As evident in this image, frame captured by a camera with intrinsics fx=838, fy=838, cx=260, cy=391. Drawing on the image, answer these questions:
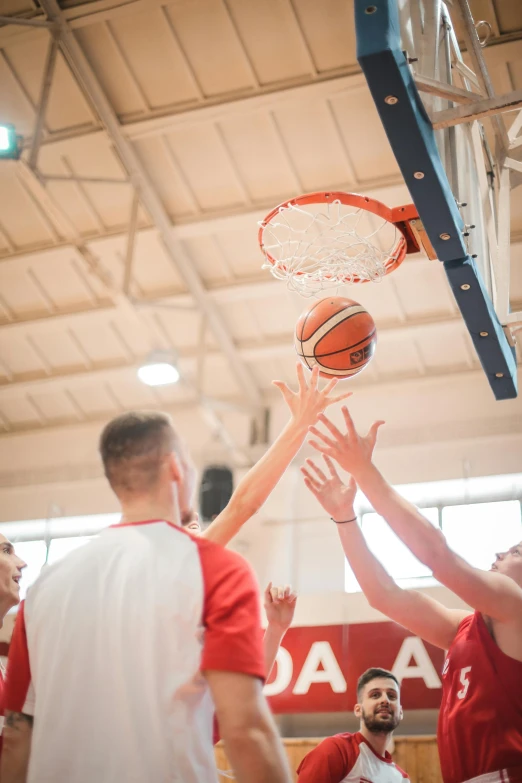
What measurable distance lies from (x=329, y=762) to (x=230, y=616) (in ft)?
14.8

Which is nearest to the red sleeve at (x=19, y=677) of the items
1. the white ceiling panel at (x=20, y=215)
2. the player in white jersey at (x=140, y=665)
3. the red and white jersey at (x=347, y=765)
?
the player in white jersey at (x=140, y=665)

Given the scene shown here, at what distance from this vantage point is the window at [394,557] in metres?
11.5

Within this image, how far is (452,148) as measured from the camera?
4.58 meters

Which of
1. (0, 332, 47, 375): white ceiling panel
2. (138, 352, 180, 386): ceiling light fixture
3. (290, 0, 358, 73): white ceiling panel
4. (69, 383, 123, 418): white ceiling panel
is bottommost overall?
(138, 352, 180, 386): ceiling light fixture

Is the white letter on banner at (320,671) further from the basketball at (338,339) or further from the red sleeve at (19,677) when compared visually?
the red sleeve at (19,677)

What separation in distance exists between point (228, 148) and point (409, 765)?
7581mm

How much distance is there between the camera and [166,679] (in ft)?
6.89

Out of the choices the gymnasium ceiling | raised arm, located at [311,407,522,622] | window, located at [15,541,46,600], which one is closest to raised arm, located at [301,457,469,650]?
raised arm, located at [311,407,522,622]

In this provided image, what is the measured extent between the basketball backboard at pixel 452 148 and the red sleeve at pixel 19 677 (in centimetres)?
251

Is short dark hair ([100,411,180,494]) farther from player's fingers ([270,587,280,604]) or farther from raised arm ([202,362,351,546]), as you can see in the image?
player's fingers ([270,587,280,604])

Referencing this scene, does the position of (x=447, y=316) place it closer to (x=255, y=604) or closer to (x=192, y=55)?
(x=192, y=55)

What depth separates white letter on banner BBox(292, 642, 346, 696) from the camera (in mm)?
10930

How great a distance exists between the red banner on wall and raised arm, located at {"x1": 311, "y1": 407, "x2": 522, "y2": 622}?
7.51 m

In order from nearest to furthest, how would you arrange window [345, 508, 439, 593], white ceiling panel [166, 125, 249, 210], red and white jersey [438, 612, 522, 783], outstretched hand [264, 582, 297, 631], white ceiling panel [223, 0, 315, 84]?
red and white jersey [438, 612, 522, 783] → outstretched hand [264, 582, 297, 631] → white ceiling panel [223, 0, 315, 84] → white ceiling panel [166, 125, 249, 210] → window [345, 508, 439, 593]
